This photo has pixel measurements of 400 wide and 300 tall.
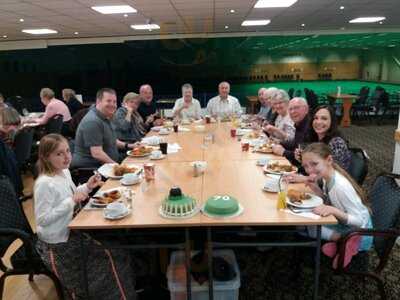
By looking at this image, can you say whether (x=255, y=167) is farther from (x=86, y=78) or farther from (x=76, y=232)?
(x=86, y=78)

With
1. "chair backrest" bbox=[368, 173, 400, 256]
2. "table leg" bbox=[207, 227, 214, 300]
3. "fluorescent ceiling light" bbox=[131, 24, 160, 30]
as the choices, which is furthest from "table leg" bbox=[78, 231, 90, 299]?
"fluorescent ceiling light" bbox=[131, 24, 160, 30]

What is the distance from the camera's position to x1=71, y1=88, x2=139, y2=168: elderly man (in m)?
2.90

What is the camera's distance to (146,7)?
502 centimetres

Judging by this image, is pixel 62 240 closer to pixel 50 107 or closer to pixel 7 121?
pixel 7 121

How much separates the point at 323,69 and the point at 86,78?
771 cm

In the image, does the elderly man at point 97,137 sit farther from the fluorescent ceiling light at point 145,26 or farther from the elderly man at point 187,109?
the fluorescent ceiling light at point 145,26

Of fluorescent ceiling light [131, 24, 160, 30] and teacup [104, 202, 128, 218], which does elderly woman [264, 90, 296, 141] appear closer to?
teacup [104, 202, 128, 218]

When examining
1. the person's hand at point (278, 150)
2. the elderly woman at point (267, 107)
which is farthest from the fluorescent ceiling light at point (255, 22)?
the person's hand at point (278, 150)

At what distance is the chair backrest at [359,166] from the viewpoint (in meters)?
2.40

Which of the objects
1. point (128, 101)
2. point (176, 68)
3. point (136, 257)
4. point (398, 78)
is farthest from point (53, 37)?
point (398, 78)

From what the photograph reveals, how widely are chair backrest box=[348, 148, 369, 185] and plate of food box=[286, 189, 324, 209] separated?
738mm

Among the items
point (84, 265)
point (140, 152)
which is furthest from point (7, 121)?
point (84, 265)

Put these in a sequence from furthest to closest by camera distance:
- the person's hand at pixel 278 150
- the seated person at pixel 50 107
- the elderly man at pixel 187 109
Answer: the seated person at pixel 50 107
the elderly man at pixel 187 109
the person's hand at pixel 278 150

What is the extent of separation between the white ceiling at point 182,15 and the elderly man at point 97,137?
2237 millimetres
